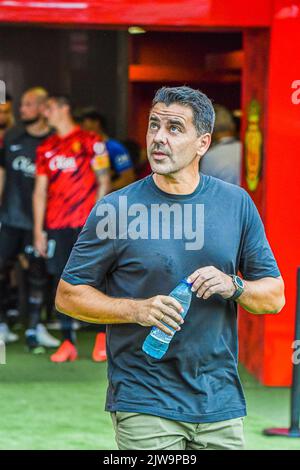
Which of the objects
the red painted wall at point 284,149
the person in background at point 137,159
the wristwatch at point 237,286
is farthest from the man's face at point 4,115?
the wristwatch at point 237,286

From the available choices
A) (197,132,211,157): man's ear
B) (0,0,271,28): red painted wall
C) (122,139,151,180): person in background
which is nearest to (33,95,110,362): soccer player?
(0,0,271,28): red painted wall

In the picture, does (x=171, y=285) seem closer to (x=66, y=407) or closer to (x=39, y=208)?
(x=66, y=407)

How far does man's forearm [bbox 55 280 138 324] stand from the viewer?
13.0 feet

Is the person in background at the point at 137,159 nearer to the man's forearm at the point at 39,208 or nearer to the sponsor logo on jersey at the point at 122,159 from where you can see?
the sponsor logo on jersey at the point at 122,159

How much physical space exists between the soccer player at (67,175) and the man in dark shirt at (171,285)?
480 centimetres

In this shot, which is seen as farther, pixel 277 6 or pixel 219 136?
pixel 219 136

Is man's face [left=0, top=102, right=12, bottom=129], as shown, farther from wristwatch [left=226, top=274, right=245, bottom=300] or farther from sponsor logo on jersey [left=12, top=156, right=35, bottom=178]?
wristwatch [left=226, top=274, right=245, bottom=300]

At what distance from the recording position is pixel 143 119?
14.5 meters

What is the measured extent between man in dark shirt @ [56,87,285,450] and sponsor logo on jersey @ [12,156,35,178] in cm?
552

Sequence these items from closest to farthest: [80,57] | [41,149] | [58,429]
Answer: [58,429] → [41,149] → [80,57]

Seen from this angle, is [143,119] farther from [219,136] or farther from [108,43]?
[219,136]

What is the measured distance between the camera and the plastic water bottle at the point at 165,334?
3879 millimetres

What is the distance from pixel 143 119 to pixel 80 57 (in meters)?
1.17

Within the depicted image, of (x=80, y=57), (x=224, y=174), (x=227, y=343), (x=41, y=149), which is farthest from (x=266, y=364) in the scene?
Result: (x=80, y=57)
